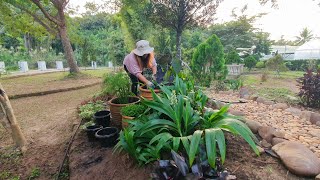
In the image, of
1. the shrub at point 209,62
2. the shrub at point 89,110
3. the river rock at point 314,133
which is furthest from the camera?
the shrub at point 209,62

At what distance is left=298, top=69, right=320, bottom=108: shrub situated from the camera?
3.77m

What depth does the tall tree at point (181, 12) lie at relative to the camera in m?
6.74

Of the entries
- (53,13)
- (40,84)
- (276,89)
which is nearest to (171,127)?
(276,89)

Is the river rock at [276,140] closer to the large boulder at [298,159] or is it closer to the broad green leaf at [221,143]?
the large boulder at [298,159]

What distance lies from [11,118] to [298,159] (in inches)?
124

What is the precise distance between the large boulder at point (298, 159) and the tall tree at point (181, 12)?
17.7ft

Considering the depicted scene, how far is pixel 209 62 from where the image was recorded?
19.8 ft

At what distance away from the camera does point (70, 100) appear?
16.9 feet

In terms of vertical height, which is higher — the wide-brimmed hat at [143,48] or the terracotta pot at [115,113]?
the wide-brimmed hat at [143,48]

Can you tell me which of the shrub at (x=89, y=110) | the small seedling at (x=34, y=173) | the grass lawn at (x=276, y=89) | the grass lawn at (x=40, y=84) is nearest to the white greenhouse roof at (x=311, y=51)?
the grass lawn at (x=276, y=89)

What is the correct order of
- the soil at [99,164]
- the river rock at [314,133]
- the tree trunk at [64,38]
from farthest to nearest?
the tree trunk at [64,38]
the river rock at [314,133]
the soil at [99,164]

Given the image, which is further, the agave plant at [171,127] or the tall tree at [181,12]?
the tall tree at [181,12]

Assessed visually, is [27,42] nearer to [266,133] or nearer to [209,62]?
[209,62]

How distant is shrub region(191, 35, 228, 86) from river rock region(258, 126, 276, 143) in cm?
374
